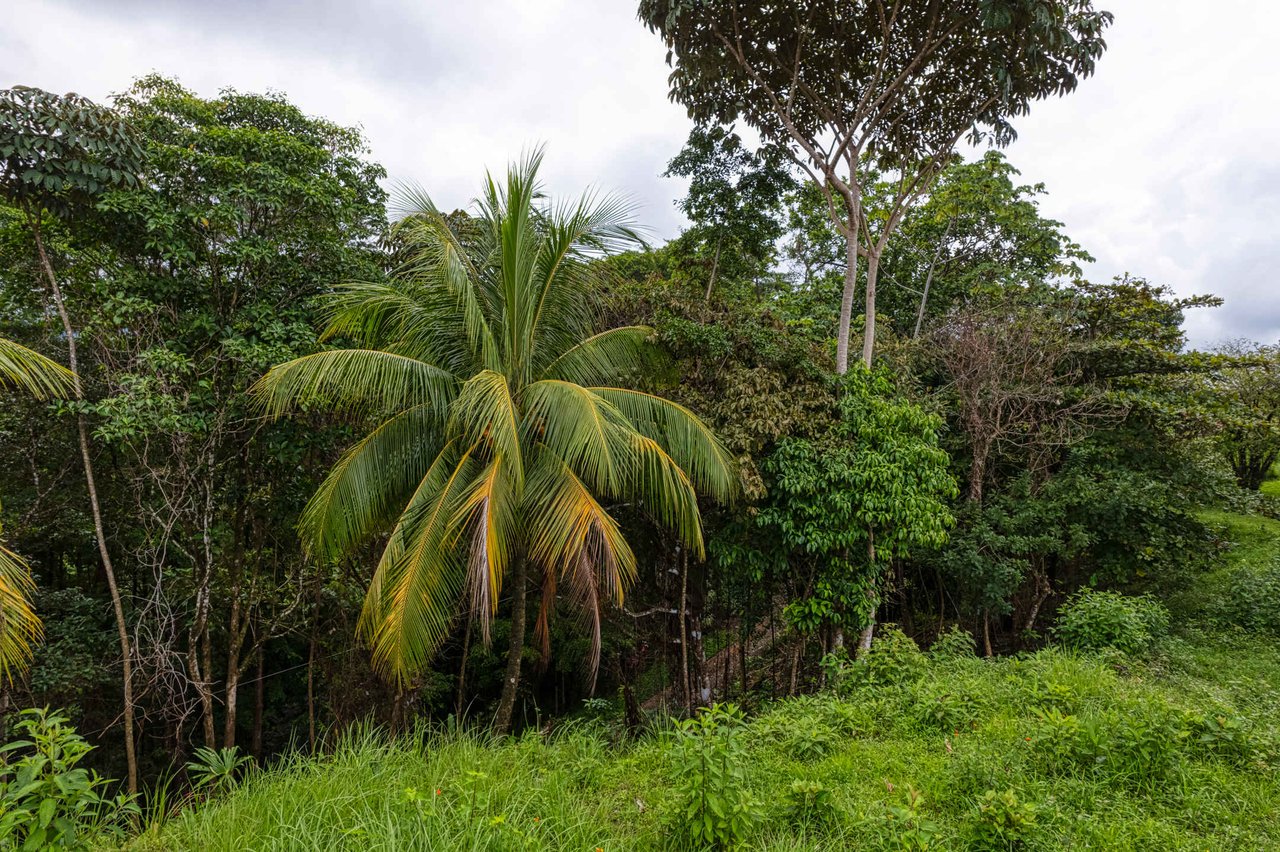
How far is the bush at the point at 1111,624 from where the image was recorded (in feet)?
20.6

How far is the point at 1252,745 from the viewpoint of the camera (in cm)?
362

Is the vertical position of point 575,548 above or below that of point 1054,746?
above

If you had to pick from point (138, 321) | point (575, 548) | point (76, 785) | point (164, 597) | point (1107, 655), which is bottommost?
point (164, 597)

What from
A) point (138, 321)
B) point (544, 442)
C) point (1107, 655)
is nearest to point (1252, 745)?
point (1107, 655)

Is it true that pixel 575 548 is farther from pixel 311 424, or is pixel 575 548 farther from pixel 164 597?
pixel 164 597

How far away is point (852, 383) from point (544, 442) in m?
3.95

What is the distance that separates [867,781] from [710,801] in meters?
1.58

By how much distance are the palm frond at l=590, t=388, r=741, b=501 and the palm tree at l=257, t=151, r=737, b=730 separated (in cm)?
1

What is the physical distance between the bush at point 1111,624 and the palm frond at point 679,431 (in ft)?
15.1

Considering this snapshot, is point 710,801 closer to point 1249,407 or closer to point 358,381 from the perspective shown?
point 358,381

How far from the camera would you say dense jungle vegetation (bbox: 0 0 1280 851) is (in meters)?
3.36

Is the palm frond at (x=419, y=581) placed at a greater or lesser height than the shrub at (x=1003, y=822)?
greater

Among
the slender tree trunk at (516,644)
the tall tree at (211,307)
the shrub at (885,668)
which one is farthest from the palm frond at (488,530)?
the shrub at (885,668)

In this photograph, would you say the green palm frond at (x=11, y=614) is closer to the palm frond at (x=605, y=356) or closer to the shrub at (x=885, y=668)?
the palm frond at (x=605, y=356)
